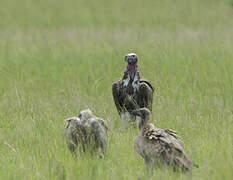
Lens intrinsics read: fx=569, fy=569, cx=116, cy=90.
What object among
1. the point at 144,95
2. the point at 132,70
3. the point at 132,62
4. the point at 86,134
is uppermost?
the point at 132,62

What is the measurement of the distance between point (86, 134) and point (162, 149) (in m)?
1.08

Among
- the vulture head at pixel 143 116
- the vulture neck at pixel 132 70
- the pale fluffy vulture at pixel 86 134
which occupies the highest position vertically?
the vulture neck at pixel 132 70

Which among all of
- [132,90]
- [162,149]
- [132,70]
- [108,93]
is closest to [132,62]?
[132,70]

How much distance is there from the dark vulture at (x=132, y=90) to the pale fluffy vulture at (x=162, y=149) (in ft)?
7.86

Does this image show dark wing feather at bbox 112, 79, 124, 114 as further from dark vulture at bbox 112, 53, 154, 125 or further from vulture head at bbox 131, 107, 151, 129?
vulture head at bbox 131, 107, 151, 129

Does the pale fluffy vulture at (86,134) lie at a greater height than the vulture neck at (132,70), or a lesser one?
lesser

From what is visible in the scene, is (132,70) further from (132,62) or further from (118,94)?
(118,94)

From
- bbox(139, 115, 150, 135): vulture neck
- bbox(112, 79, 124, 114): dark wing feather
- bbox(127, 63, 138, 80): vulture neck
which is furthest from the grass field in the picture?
bbox(127, 63, 138, 80): vulture neck

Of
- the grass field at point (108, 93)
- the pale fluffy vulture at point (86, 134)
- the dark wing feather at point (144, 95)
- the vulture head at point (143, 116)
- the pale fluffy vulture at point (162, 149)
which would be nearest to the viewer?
the pale fluffy vulture at point (162, 149)

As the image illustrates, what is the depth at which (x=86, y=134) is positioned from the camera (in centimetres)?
586

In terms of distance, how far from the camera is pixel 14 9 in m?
26.7

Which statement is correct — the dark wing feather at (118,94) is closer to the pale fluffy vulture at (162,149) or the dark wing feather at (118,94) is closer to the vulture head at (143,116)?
the vulture head at (143,116)

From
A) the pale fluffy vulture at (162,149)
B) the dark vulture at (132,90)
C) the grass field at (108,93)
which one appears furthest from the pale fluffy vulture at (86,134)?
the dark vulture at (132,90)

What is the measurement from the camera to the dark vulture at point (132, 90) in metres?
7.92
